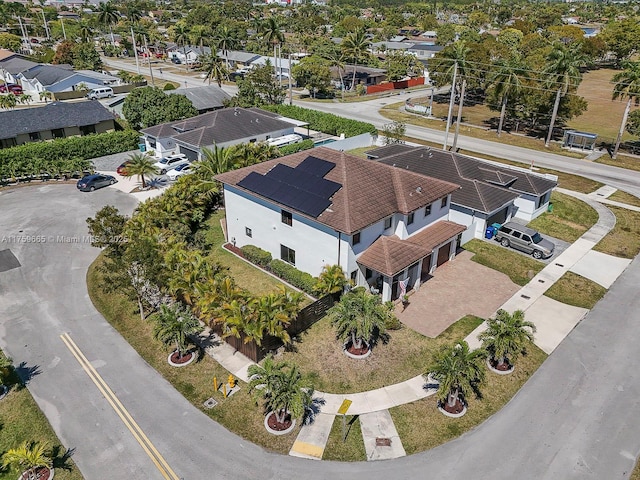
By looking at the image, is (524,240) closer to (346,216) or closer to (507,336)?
(507,336)

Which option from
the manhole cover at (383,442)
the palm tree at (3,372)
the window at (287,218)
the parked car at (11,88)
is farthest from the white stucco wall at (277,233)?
the parked car at (11,88)

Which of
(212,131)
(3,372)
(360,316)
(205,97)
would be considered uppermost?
(205,97)

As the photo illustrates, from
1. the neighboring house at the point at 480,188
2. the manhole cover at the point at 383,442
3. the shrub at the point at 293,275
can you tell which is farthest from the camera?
the neighboring house at the point at 480,188

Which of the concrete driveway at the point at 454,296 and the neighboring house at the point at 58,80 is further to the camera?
the neighboring house at the point at 58,80

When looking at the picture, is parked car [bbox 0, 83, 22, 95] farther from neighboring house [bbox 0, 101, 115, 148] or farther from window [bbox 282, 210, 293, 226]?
window [bbox 282, 210, 293, 226]

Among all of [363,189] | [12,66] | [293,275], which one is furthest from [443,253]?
[12,66]

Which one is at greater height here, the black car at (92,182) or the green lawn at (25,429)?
the black car at (92,182)

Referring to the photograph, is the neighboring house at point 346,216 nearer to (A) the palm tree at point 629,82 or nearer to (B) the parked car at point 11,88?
(A) the palm tree at point 629,82
